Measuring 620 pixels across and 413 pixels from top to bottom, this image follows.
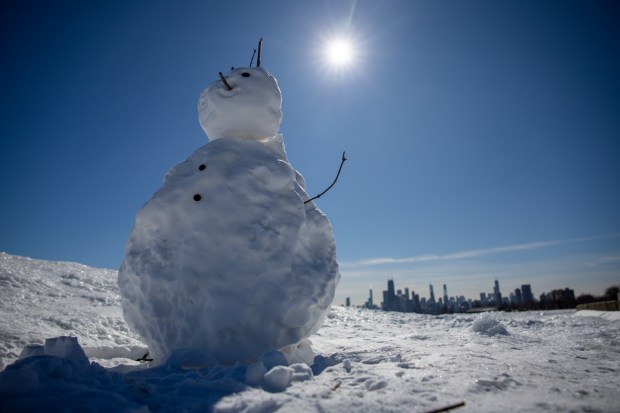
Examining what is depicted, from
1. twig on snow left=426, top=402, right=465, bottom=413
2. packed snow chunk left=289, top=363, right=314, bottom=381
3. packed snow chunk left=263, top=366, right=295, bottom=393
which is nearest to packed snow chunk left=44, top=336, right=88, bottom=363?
packed snow chunk left=263, top=366, right=295, bottom=393

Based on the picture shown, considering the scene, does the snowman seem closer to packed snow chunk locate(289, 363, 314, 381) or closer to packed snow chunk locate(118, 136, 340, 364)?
packed snow chunk locate(118, 136, 340, 364)

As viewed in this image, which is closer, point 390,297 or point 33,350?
point 33,350

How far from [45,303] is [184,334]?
513cm

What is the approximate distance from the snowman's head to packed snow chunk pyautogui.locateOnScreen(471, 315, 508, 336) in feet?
16.5

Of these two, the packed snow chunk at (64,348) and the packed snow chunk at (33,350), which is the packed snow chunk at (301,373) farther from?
the packed snow chunk at (33,350)

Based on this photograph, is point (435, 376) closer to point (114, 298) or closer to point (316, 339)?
point (316, 339)

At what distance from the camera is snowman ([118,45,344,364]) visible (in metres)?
3.45

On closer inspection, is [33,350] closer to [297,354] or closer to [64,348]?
Result: [64,348]

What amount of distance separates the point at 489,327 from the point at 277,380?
5.06 m

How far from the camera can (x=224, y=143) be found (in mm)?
4199

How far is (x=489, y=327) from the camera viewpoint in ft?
19.6

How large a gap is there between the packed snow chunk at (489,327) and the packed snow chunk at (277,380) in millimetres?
4680

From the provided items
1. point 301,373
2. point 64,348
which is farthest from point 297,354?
point 64,348

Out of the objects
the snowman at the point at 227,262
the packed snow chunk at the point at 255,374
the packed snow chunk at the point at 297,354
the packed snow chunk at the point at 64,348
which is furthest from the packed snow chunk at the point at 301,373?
the packed snow chunk at the point at 64,348
